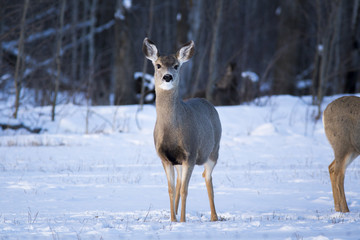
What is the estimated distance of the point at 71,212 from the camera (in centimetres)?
612

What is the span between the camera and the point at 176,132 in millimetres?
5797

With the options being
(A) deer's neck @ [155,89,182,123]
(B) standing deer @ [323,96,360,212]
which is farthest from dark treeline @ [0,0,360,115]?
(A) deer's neck @ [155,89,182,123]

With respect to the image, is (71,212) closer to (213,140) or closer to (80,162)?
(213,140)

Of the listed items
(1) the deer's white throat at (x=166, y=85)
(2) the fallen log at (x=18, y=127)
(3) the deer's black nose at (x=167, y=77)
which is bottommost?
(2) the fallen log at (x=18, y=127)

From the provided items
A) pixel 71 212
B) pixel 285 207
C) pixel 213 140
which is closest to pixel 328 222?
pixel 285 207

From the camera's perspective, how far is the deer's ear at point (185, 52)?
20.6 feet

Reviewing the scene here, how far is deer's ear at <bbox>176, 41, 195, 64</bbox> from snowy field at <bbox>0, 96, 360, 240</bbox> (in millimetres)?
2098

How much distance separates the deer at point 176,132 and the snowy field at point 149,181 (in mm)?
464

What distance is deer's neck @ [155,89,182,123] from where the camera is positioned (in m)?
5.91

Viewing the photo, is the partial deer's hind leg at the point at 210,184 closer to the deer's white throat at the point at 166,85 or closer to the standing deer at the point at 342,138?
the deer's white throat at the point at 166,85

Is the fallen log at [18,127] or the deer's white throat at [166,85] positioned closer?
the deer's white throat at [166,85]

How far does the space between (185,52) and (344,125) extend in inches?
102

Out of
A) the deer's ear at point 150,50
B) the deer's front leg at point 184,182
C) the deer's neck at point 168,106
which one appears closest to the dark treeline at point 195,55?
the deer's ear at point 150,50

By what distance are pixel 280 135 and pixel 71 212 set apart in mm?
9192
